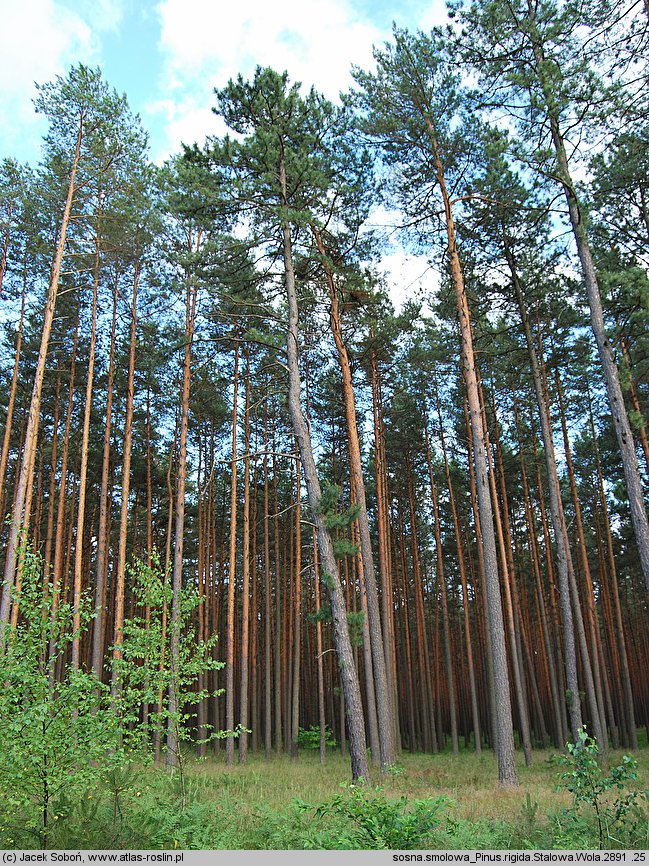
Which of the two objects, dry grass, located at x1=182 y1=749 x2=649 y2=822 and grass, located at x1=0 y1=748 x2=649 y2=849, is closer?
grass, located at x1=0 y1=748 x2=649 y2=849

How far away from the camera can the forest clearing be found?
261 inches

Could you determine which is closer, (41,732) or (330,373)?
(41,732)

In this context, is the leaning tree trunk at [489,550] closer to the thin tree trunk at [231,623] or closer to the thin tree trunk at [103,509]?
the thin tree trunk at [231,623]

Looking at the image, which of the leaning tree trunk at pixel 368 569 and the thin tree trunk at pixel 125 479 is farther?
the thin tree trunk at pixel 125 479

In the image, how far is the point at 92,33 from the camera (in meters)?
13.5

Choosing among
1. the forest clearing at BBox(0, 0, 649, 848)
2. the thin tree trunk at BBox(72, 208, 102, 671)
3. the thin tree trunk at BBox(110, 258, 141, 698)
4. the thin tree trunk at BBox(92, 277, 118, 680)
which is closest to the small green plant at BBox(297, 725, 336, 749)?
the forest clearing at BBox(0, 0, 649, 848)

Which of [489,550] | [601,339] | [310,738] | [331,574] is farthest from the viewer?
[310,738]

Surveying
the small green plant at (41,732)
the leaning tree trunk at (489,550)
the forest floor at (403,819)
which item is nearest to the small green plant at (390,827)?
the forest floor at (403,819)

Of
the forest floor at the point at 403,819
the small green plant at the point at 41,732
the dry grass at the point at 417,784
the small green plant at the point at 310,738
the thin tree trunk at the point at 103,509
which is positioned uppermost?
the thin tree trunk at the point at 103,509

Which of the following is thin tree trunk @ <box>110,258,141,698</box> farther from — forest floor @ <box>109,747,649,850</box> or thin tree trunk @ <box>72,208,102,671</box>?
forest floor @ <box>109,747,649,850</box>

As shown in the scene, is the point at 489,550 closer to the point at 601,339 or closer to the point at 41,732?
the point at 601,339

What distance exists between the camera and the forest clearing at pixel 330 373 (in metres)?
6.63

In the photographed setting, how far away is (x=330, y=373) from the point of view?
1733 cm

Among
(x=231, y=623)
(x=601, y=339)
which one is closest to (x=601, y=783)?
(x=601, y=339)
